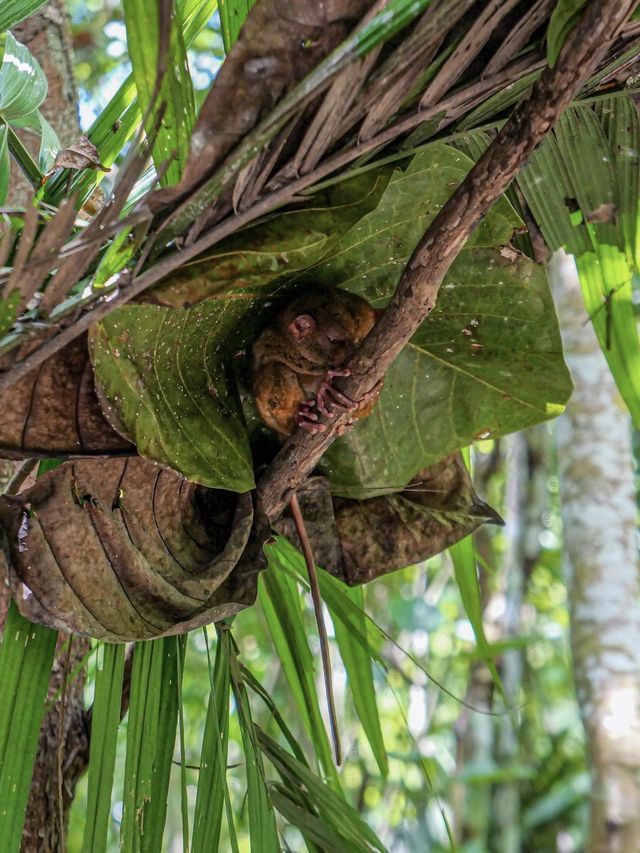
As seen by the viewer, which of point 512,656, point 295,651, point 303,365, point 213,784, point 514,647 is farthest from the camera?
point 512,656

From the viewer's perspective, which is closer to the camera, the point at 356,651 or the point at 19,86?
the point at 19,86

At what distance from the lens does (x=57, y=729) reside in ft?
4.60

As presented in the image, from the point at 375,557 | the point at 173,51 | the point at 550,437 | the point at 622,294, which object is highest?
the point at 550,437

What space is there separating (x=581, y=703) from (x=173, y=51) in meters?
2.37

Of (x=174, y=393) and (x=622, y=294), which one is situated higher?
(x=622, y=294)

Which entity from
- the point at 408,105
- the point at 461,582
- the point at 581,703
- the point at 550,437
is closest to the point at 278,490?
the point at 408,105

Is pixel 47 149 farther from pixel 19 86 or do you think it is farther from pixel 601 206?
pixel 601 206

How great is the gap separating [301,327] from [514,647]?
2.29 metres

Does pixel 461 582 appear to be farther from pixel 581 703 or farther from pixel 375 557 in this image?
pixel 581 703

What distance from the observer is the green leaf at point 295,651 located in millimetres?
1644

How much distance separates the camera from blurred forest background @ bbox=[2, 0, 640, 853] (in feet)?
9.33

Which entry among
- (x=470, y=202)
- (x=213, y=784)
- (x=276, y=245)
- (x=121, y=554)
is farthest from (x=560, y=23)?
(x=213, y=784)

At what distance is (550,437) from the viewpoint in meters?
5.50

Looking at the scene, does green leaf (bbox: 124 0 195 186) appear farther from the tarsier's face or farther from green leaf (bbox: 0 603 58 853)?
green leaf (bbox: 0 603 58 853)
